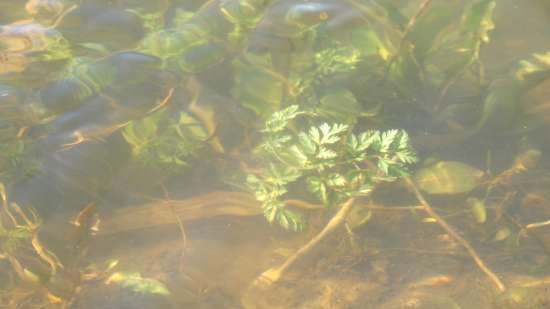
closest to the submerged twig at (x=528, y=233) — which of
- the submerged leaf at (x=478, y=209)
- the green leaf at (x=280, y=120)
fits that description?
the submerged leaf at (x=478, y=209)

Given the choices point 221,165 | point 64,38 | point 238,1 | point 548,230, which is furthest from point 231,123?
point 548,230

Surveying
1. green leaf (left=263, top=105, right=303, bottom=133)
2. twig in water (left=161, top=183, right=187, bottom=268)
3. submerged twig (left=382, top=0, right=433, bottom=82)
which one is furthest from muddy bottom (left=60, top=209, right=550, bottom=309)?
submerged twig (left=382, top=0, right=433, bottom=82)

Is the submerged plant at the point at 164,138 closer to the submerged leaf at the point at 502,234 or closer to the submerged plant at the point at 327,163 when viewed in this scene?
the submerged plant at the point at 327,163

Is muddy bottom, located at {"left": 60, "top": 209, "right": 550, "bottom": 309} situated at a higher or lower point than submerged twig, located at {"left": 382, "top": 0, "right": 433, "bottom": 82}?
lower

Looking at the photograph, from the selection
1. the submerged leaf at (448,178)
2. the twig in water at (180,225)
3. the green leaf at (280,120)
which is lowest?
the twig in water at (180,225)

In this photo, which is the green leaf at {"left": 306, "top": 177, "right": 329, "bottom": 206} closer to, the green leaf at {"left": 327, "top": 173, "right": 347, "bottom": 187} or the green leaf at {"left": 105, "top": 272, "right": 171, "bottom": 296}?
the green leaf at {"left": 327, "top": 173, "right": 347, "bottom": 187}
